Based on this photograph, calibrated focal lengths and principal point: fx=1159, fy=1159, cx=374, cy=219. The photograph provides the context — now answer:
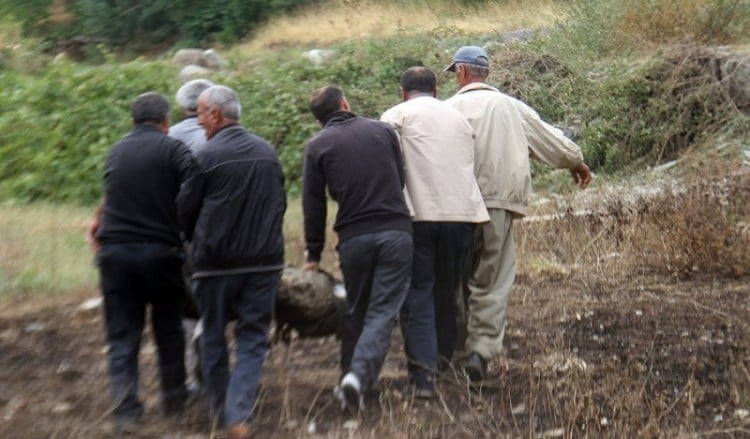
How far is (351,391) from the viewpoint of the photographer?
620cm

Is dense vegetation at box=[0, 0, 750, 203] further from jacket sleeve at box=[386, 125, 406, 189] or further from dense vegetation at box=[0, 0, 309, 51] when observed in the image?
dense vegetation at box=[0, 0, 309, 51]

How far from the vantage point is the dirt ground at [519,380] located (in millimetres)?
6129

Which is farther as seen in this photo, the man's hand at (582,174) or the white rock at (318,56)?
the white rock at (318,56)

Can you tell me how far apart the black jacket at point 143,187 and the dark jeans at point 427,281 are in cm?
146

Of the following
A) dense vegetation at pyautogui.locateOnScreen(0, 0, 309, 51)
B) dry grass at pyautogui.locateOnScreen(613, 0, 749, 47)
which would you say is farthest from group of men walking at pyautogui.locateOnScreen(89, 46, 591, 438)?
dense vegetation at pyautogui.locateOnScreen(0, 0, 309, 51)

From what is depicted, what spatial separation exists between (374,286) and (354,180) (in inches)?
23.7

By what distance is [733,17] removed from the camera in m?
16.2

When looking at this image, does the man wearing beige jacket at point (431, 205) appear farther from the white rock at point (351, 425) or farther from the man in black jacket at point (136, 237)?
the man in black jacket at point (136, 237)

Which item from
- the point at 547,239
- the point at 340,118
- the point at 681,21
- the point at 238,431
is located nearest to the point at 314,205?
the point at 340,118

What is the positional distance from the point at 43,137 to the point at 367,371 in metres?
10.3

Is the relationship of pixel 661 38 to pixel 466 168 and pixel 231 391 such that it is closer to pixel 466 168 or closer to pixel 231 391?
pixel 466 168

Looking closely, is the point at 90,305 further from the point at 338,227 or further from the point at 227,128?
the point at 227,128

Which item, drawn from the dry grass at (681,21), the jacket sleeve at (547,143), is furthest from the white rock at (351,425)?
the dry grass at (681,21)

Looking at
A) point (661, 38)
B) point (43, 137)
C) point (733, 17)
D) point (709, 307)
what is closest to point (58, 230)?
point (43, 137)
